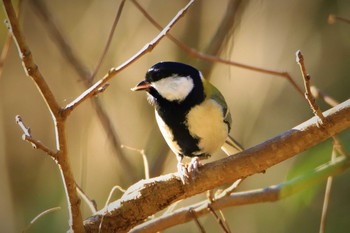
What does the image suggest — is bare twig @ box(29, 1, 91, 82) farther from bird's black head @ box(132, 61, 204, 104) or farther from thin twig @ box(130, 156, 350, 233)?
thin twig @ box(130, 156, 350, 233)

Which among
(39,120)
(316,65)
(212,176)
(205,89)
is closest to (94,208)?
(212,176)

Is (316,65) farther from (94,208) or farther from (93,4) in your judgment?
(94,208)

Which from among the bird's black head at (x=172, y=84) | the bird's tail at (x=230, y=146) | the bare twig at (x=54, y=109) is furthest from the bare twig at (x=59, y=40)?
the bare twig at (x=54, y=109)

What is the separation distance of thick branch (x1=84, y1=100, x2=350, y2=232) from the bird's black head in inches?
16.0

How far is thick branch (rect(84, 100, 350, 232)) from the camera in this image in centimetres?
114

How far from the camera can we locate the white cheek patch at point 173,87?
157 cm

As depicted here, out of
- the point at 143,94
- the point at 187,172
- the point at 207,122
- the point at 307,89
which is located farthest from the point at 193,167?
the point at 143,94

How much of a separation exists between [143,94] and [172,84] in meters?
1.04

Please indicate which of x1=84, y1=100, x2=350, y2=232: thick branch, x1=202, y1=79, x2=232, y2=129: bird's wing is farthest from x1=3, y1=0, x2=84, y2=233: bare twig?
x1=202, y1=79, x2=232, y2=129: bird's wing

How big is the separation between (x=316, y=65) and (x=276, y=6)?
402mm

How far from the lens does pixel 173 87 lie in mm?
1581

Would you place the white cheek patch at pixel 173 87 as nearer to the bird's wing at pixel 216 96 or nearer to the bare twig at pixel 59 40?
the bird's wing at pixel 216 96

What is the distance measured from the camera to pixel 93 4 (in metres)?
2.62

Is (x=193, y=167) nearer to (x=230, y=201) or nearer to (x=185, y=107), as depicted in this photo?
(x=230, y=201)
